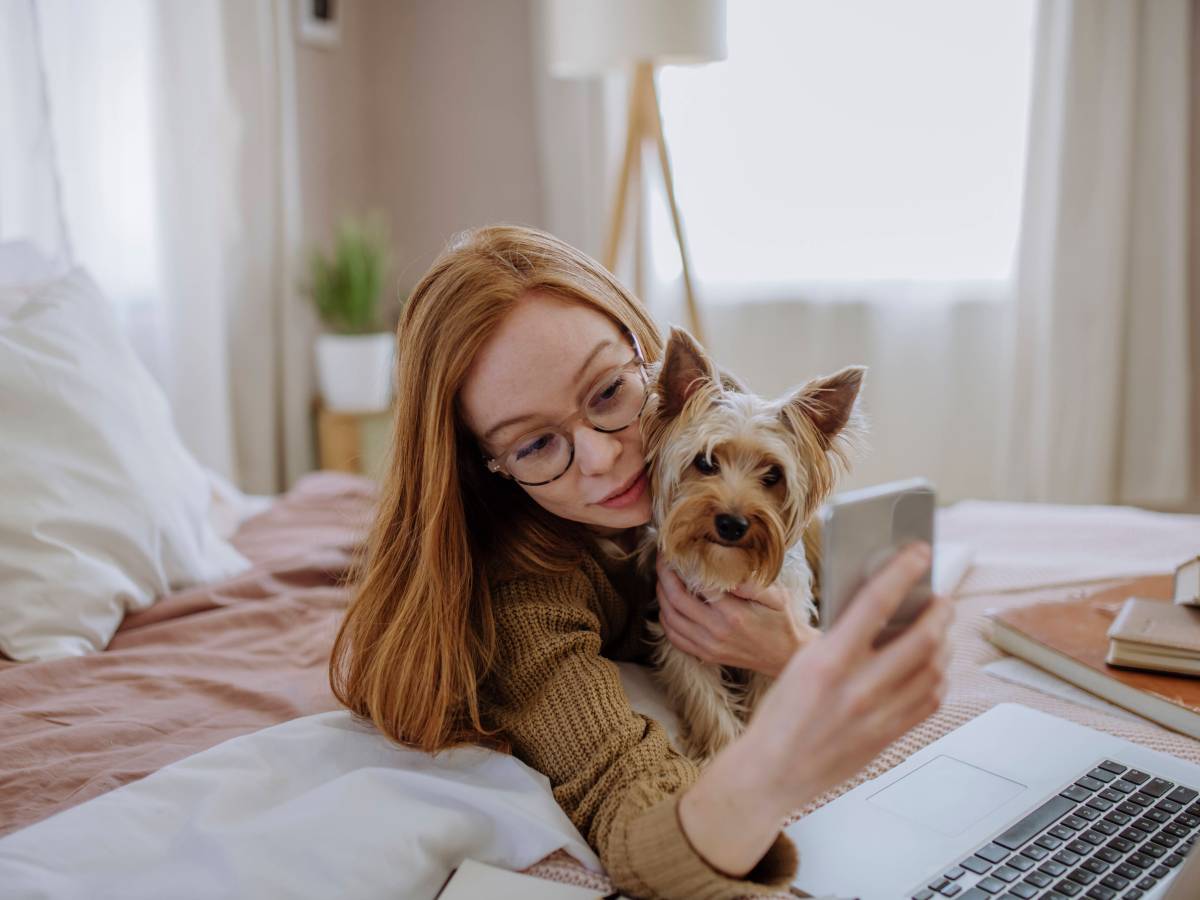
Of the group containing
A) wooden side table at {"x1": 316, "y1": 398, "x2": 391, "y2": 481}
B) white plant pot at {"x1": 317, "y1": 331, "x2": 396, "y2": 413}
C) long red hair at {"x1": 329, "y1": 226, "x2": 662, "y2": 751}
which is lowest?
wooden side table at {"x1": 316, "y1": 398, "x2": 391, "y2": 481}

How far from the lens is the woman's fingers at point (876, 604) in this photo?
0.70 m

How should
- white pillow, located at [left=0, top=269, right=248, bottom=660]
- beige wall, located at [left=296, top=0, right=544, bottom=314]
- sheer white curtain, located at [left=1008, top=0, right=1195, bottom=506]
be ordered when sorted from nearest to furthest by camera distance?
white pillow, located at [left=0, top=269, right=248, bottom=660] → sheer white curtain, located at [left=1008, top=0, right=1195, bottom=506] → beige wall, located at [left=296, top=0, right=544, bottom=314]

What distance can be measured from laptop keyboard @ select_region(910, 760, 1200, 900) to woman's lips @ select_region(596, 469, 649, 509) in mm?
502

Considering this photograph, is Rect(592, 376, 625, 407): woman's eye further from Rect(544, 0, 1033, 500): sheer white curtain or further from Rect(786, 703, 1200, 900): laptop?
Rect(544, 0, 1033, 500): sheer white curtain

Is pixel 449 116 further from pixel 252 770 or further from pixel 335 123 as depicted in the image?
pixel 252 770

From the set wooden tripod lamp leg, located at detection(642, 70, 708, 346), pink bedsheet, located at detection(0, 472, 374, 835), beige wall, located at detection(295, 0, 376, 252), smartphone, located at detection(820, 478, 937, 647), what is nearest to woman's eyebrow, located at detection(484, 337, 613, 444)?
pink bedsheet, located at detection(0, 472, 374, 835)

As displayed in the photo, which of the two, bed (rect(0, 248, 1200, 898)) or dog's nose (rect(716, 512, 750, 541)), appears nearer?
bed (rect(0, 248, 1200, 898))

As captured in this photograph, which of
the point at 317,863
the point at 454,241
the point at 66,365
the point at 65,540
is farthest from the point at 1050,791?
the point at 66,365

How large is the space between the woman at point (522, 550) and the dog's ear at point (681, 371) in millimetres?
51

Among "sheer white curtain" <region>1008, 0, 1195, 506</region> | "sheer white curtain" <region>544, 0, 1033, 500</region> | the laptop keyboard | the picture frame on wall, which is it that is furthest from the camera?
the picture frame on wall

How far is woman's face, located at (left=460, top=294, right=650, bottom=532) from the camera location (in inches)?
42.8

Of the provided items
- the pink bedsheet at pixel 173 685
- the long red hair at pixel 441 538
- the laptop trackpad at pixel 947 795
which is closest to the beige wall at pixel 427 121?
the pink bedsheet at pixel 173 685

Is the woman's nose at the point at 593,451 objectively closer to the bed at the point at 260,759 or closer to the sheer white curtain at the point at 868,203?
the bed at the point at 260,759

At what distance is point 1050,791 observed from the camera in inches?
39.2
